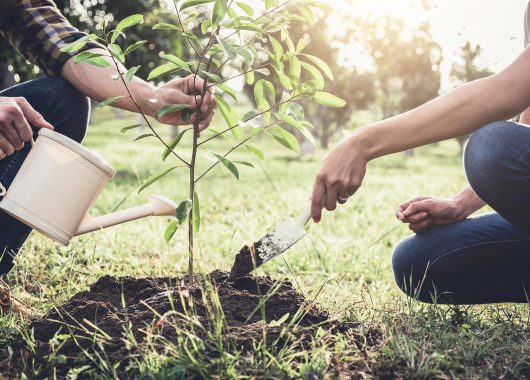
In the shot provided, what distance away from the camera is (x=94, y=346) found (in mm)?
1600

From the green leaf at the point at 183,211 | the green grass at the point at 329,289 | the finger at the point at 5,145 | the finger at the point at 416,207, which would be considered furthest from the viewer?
the finger at the point at 416,207

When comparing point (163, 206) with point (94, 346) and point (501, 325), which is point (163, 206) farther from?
point (501, 325)

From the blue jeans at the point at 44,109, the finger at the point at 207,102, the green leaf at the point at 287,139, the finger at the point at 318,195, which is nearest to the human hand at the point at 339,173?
the finger at the point at 318,195

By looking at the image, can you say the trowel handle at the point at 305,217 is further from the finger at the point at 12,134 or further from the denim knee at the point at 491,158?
the finger at the point at 12,134

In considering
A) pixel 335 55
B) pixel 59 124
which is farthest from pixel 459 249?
pixel 335 55

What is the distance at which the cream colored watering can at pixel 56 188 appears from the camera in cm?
178

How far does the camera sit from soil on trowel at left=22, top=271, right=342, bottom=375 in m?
1.54

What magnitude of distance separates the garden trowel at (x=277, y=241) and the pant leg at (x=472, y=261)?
0.59 metres

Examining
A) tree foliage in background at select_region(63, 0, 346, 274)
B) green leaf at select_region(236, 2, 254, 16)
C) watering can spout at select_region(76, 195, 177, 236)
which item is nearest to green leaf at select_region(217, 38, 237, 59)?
tree foliage in background at select_region(63, 0, 346, 274)

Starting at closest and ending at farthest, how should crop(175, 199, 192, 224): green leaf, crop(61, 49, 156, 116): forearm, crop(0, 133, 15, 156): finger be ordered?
crop(175, 199, 192, 224): green leaf < crop(0, 133, 15, 156): finger < crop(61, 49, 156, 116): forearm

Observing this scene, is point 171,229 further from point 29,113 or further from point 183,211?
point 29,113

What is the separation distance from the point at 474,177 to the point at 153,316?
3.82ft

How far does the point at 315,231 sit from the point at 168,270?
52.3 inches

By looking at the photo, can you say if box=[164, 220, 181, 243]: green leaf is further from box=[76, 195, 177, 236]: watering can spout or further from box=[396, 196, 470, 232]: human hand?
box=[396, 196, 470, 232]: human hand
